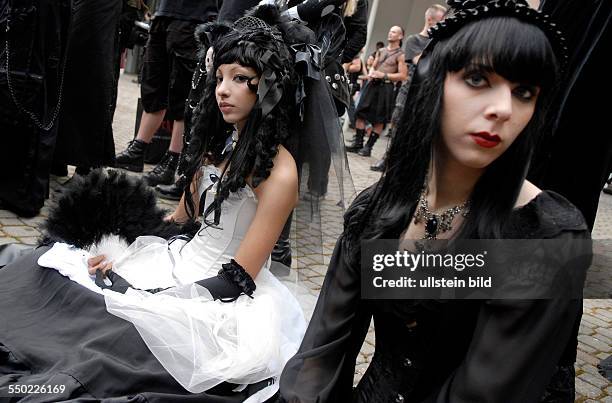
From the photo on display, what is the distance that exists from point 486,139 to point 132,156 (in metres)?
4.08

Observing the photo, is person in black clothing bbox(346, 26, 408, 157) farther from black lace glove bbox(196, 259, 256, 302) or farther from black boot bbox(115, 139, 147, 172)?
black lace glove bbox(196, 259, 256, 302)

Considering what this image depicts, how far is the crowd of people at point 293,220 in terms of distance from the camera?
1111 millimetres

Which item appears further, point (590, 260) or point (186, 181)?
point (186, 181)

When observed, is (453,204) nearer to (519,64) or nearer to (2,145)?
(519,64)

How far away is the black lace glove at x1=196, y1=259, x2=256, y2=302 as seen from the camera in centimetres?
206

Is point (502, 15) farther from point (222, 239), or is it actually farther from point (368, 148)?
point (368, 148)

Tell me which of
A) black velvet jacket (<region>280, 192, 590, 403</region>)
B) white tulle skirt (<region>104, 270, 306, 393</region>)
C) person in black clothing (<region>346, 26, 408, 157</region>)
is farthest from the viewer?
person in black clothing (<region>346, 26, 408, 157</region>)

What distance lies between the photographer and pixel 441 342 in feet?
4.09

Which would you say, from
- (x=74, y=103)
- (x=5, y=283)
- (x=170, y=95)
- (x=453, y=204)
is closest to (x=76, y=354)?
(x=5, y=283)

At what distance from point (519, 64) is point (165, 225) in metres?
1.92

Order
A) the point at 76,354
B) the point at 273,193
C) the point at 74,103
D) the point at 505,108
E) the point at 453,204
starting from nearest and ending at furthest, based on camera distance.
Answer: the point at 505,108
the point at 453,204
the point at 76,354
the point at 273,193
the point at 74,103

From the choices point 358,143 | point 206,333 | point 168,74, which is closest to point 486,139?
point 206,333

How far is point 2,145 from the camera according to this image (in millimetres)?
3477

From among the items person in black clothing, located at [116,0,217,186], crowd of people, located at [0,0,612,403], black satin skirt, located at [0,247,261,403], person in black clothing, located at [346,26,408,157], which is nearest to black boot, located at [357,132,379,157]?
person in black clothing, located at [346,26,408,157]
